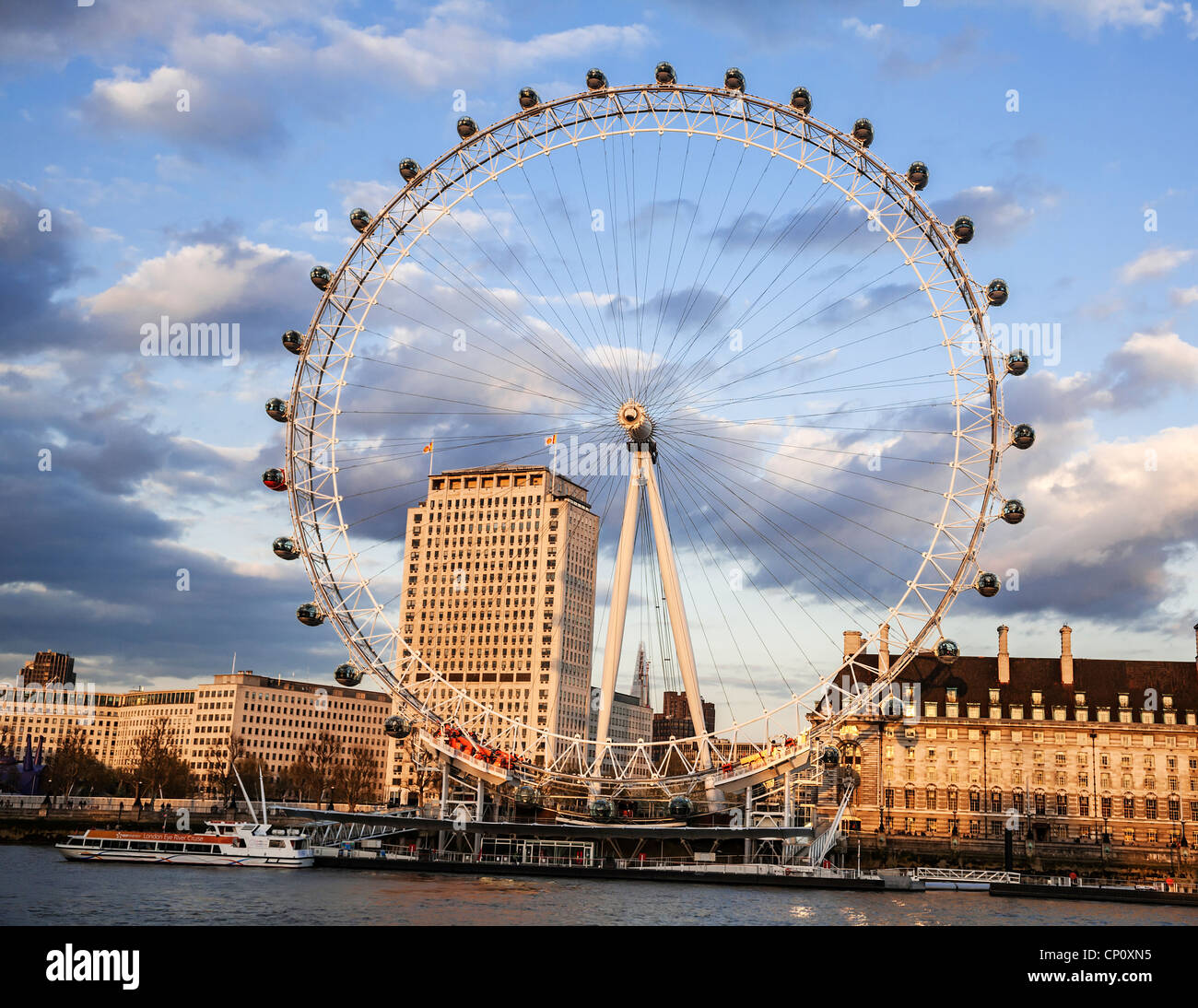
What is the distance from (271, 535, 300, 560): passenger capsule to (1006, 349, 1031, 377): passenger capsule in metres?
49.0

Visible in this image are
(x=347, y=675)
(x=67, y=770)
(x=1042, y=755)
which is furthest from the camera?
(x=67, y=770)

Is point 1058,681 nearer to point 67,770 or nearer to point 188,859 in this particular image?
point 188,859

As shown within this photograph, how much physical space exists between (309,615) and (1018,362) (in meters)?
49.5

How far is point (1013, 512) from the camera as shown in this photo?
250 ft

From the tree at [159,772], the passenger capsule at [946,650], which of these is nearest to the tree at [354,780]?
the tree at [159,772]

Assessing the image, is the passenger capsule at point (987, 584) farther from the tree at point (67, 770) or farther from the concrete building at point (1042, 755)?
the tree at point (67, 770)

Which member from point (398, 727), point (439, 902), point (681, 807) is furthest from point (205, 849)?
point (439, 902)

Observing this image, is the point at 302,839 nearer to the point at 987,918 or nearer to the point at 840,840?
the point at 840,840

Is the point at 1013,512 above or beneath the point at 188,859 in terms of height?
above

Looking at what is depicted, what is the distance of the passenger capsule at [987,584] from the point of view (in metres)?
76.1

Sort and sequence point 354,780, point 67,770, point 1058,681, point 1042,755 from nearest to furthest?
1. point 1042,755
2. point 1058,681
3. point 67,770
4. point 354,780
